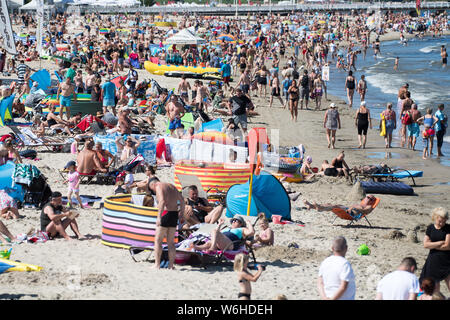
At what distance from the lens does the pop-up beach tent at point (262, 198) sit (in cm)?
1025

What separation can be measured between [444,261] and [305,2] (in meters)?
81.3

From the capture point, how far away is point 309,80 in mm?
22547

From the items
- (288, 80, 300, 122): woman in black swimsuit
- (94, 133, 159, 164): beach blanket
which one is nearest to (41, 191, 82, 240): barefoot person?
(94, 133, 159, 164): beach blanket

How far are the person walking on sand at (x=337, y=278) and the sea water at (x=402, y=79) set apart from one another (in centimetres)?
1047

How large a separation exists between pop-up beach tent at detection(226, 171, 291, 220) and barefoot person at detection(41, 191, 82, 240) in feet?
8.42

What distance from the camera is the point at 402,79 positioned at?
114ft

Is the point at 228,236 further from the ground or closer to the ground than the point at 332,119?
further from the ground

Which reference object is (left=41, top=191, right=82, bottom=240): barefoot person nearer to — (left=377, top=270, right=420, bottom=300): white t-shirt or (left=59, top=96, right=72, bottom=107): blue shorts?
(left=377, top=270, right=420, bottom=300): white t-shirt

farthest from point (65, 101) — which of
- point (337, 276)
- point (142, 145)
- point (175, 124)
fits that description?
point (337, 276)

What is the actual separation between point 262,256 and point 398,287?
315cm

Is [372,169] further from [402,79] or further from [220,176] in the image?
[402,79]

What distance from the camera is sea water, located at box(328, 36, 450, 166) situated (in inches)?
980
